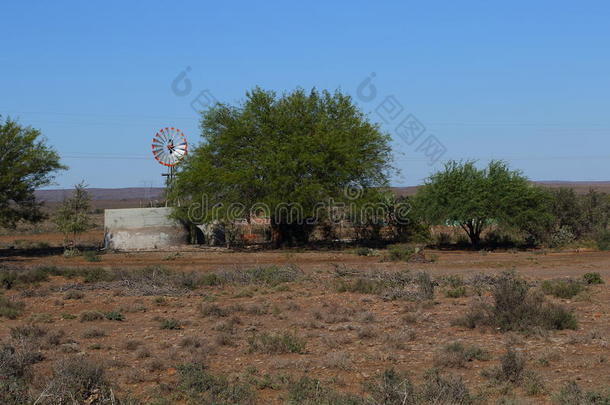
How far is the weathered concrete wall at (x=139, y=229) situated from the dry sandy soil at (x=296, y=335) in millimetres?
16451

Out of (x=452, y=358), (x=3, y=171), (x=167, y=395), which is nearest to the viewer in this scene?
(x=167, y=395)

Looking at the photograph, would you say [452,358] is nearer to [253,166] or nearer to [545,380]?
[545,380]

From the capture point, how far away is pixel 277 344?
13.6 meters

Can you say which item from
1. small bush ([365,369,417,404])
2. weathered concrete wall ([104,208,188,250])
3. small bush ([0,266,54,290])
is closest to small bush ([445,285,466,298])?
small bush ([365,369,417,404])

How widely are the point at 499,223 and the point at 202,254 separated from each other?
54.0ft

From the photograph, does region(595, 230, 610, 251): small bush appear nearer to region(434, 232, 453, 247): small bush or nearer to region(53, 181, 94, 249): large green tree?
region(434, 232, 453, 247): small bush

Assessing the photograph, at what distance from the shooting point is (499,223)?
129 ft

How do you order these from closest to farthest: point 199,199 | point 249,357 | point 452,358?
point 452,358 < point 249,357 < point 199,199

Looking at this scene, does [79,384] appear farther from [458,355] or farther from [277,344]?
[458,355]

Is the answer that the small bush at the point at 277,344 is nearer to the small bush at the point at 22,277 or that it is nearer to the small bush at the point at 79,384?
the small bush at the point at 79,384

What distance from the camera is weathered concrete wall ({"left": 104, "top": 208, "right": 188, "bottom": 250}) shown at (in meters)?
41.8

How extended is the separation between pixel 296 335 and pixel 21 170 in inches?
1099

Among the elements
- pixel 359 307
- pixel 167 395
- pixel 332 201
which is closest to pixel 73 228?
pixel 332 201

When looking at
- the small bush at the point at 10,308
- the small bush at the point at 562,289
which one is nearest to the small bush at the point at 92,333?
the small bush at the point at 10,308
